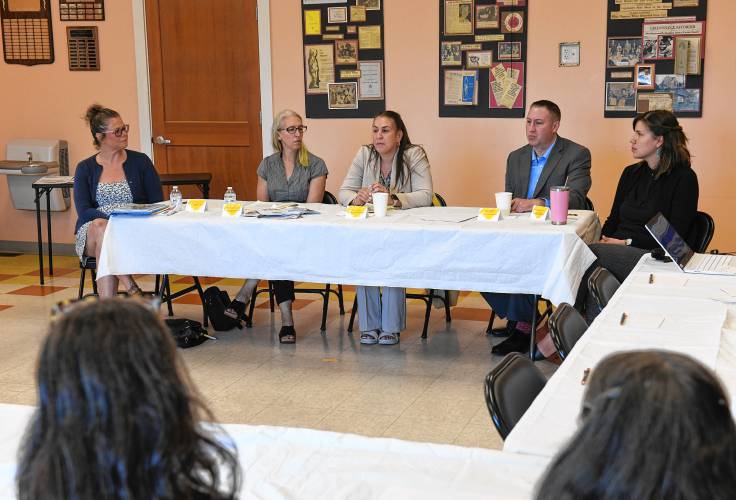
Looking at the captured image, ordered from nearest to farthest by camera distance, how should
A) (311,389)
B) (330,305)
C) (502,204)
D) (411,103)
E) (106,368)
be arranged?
(106,368), (311,389), (502,204), (330,305), (411,103)

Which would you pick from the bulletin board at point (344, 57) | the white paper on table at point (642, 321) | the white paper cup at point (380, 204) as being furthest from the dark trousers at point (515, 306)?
the bulletin board at point (344, 57)

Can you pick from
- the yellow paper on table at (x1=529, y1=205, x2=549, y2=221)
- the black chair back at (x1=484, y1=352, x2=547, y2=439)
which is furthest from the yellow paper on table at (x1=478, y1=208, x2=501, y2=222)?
the black chair back at (x1=484, y1=352, x2=547, y2=439)

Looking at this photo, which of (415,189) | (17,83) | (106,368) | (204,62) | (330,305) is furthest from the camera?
(17,83)

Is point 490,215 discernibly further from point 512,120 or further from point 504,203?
point 512,120

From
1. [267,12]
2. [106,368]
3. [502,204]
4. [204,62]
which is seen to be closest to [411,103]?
[267,12]

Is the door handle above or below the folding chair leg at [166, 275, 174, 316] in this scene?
above

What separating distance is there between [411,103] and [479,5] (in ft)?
2.68

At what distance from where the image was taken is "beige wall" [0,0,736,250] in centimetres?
581

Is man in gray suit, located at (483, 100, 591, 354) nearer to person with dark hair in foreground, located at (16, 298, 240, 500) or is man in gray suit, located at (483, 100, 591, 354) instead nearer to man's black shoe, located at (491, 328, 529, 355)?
man's black shoe, located at (491, 328, 529, 355)

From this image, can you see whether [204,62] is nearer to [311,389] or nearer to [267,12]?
[267,12]

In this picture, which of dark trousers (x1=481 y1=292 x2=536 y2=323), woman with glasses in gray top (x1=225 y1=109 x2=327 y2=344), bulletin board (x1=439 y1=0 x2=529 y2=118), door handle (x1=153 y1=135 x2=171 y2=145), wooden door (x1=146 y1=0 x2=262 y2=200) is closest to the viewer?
dark trousers (x1=481 y1=292 x2=536 y2=323)

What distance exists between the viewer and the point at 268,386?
13.8ft

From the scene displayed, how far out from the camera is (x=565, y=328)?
2.76 m

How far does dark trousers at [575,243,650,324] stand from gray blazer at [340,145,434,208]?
105 cm
